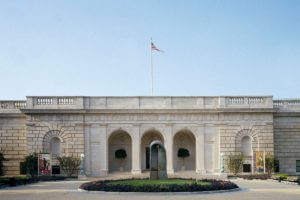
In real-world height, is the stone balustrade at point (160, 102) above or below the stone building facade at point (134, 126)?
above

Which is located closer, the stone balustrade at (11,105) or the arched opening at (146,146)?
the stone balustrade at (11,105)

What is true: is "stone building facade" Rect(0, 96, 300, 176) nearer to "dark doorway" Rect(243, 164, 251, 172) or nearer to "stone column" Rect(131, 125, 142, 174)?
"stone column" Rect(131, 125, 142, 174)

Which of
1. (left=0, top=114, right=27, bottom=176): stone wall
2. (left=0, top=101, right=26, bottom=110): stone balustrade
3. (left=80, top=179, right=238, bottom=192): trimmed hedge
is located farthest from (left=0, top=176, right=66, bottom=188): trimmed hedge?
(left=0, top=101, right=26, bottom=110): stone balustrade

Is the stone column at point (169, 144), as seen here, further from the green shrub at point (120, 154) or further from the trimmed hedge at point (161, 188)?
the trimmed hedge at point (161, 188)

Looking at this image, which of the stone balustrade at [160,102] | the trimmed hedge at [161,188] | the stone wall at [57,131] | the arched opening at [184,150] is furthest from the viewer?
the arched opening at [184,150]

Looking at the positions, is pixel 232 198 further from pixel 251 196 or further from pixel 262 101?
pixel 262 101

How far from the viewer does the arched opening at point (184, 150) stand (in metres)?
53.2

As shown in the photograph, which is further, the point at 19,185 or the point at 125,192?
the point at 19,185

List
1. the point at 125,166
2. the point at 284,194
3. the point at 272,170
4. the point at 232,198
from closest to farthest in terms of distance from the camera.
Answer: the point at 232,198
the point at 284,194
the point at 272,170
the point at 125,166

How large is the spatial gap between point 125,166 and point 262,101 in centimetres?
1517

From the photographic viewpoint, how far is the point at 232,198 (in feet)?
80.6

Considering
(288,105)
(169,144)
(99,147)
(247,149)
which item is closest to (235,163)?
(247,149)

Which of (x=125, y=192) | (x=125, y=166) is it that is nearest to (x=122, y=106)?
(x=125, y=166)

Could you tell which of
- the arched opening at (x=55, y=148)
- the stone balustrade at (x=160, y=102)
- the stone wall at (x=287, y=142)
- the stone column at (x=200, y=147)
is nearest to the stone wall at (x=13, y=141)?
the arched opening at (x=55, y=148)
